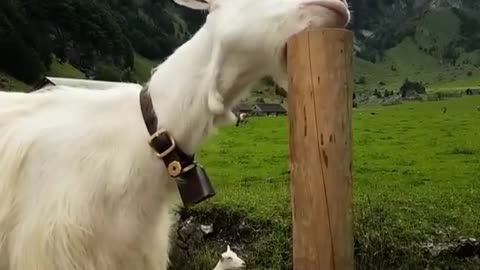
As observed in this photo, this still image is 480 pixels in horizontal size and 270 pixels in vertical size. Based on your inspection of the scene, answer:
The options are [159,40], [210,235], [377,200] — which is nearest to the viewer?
[210,235]

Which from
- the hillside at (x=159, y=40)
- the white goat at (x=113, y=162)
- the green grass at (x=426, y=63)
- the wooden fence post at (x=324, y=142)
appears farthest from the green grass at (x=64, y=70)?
the green grass at (x=426, y=63)

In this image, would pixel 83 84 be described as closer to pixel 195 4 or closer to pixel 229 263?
pixel 195 4

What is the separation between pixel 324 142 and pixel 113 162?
0.72m

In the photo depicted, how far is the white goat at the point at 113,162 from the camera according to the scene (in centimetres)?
257

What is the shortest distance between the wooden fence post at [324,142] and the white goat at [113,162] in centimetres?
10

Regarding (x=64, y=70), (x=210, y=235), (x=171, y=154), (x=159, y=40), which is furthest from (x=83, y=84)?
(x=159, y=40)

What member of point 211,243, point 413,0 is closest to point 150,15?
point 211,243

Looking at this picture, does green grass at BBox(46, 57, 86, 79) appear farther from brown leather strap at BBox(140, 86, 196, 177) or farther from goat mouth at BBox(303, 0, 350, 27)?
goat mouth at BBox(303, 0, 350, 27)

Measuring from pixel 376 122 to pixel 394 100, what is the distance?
970 inches

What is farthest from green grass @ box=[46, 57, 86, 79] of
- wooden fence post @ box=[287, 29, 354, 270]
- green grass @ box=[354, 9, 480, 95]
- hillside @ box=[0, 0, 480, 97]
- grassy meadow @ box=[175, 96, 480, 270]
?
green grass @ box=[354, 9, 480, 95]

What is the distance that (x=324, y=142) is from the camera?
2.49 metres

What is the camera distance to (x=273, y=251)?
306 inches

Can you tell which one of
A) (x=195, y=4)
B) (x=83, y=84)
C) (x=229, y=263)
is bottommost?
(x=229, y=263)

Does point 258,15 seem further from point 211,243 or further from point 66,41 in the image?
point 66,41
